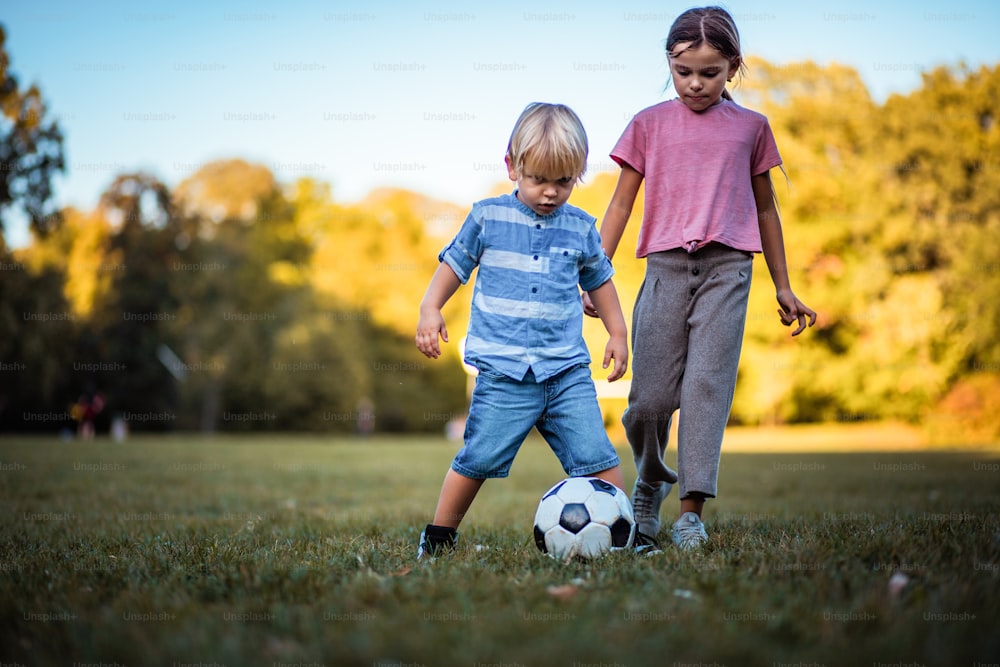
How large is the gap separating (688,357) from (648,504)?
2.59 ft

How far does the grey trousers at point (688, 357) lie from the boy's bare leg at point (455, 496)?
2.81 ft

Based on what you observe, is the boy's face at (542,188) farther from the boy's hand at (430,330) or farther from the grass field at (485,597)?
the grass field at (485,597)

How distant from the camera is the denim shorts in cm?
360

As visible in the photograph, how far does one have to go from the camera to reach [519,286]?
3.60 meters

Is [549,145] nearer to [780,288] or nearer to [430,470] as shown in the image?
[780,288]

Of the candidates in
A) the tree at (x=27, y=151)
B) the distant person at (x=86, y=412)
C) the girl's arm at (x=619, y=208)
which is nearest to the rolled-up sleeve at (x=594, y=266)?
the girl's arm at (x=619, y=208)

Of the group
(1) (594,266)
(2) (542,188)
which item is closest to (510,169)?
(2) (542,188)

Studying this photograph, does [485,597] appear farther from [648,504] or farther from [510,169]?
[510,169]

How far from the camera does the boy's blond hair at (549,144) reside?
340cm

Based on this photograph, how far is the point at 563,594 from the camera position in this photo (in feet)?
8.26

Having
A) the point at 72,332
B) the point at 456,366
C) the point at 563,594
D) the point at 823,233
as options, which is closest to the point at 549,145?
the point at 563,594

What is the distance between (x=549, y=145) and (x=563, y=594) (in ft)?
6.05

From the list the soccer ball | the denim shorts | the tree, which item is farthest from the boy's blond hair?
the tree

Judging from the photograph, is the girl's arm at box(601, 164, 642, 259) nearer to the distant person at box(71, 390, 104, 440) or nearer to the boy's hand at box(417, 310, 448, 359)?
the boy's hand at box(417, 310, 448, 359)
